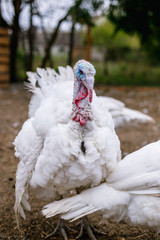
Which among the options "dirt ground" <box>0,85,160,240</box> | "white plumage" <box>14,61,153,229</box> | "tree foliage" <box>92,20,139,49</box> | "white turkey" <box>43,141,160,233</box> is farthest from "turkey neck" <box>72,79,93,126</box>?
→ "tree foliage" <box>92,20,139,49</box>

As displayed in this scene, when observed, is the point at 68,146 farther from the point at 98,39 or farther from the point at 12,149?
the point at 98,39

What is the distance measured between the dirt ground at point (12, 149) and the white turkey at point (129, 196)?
39 cm

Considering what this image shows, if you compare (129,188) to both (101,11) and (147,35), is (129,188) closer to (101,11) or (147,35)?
(101,11)

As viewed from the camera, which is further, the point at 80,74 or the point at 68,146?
the point at 80,74

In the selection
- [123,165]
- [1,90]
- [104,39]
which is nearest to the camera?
Result: [123,165]

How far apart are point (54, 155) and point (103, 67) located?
15438 millimetres

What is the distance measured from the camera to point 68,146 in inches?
107

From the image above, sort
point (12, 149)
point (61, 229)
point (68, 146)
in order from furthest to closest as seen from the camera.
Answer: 1. point (12, 149)
2. point (61, 229)
3. point (68, 146)

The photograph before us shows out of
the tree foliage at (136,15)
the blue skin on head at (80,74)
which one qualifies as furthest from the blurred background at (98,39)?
the blue skin on head at (80,74)

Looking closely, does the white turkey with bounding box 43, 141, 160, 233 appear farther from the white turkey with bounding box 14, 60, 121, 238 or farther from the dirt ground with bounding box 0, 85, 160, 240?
the dirt ground with bounding box 0, 85, 160, 240

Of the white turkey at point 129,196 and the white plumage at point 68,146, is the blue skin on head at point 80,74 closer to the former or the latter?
the white plumage at point 68,146

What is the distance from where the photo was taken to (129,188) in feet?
9.06

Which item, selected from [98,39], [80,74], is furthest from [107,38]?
[80,74]

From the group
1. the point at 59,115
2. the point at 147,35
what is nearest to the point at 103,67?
the point at 147,35
